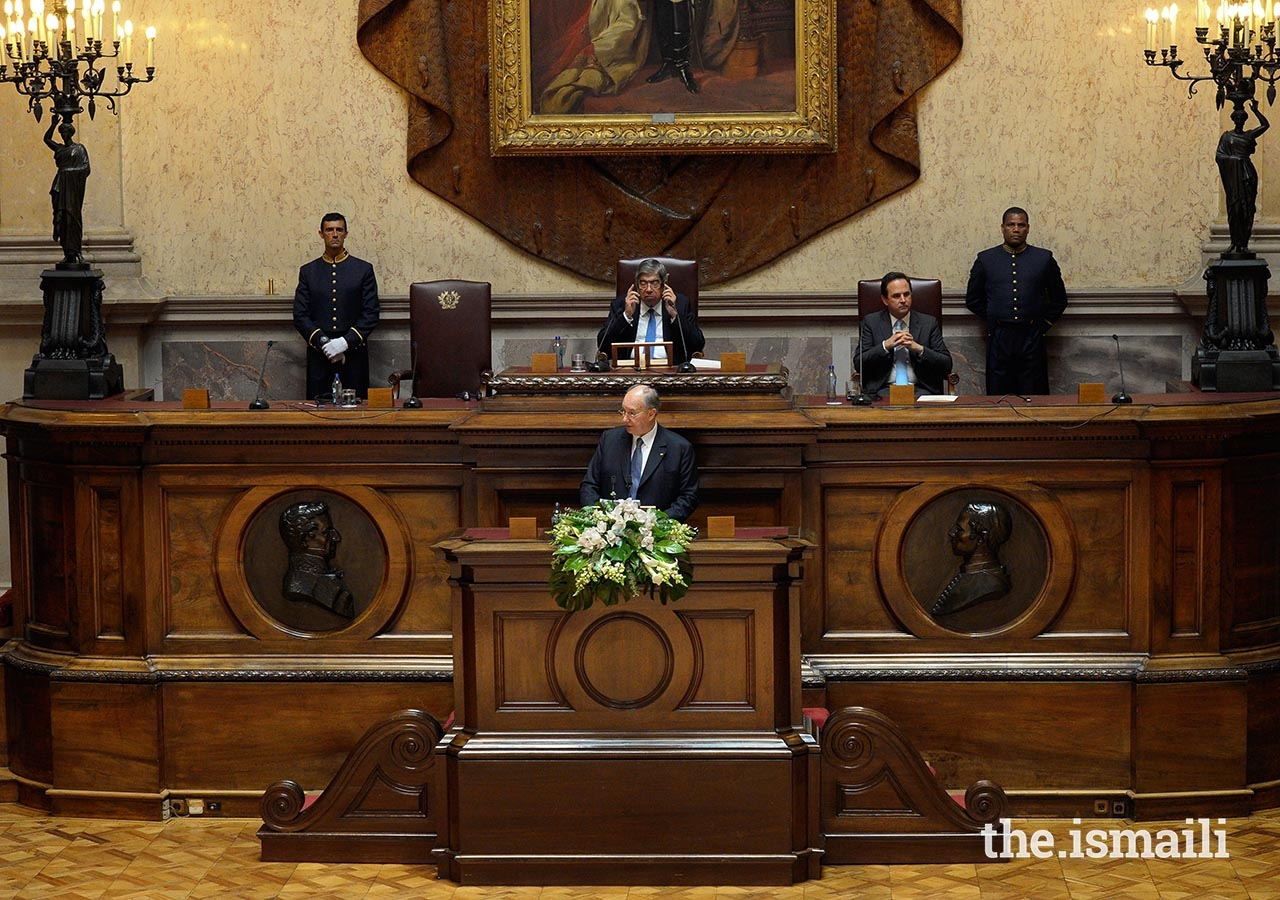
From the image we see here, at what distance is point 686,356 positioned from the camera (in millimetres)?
8133

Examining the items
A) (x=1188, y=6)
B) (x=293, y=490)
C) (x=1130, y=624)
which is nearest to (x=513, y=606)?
(x=293, y=490)

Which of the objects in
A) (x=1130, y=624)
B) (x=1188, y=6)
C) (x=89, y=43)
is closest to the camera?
(x=1130, y=624)

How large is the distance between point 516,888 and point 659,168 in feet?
16.6

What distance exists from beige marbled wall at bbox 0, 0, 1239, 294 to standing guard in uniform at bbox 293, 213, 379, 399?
49 centimetres

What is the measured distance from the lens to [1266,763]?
6.83 metres

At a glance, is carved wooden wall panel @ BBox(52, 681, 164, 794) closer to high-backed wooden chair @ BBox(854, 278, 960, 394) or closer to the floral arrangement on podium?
the floral arrangement on podium

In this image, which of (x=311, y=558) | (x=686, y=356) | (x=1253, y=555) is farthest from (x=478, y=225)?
(x=1253, y=555)

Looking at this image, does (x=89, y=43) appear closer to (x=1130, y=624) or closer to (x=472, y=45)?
(x=472, y=45)

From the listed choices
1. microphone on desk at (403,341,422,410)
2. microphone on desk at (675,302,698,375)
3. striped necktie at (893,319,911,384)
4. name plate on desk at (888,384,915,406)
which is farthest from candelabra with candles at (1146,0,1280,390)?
microphone on desk at (403,341,422,410)

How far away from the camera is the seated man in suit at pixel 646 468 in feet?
21.5

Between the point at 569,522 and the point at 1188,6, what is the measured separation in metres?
5.53

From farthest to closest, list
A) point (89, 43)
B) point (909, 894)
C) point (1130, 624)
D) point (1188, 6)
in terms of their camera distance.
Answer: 1. point (1188, 6)
2. point (89, 43)
3. point (1130, 624)
4. point (909, 894)

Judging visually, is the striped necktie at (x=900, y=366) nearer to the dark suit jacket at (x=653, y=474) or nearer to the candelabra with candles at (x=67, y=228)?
the dark suit jacket at (x=653, y=474)

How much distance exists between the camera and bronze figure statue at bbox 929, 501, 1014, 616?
22.4ft
